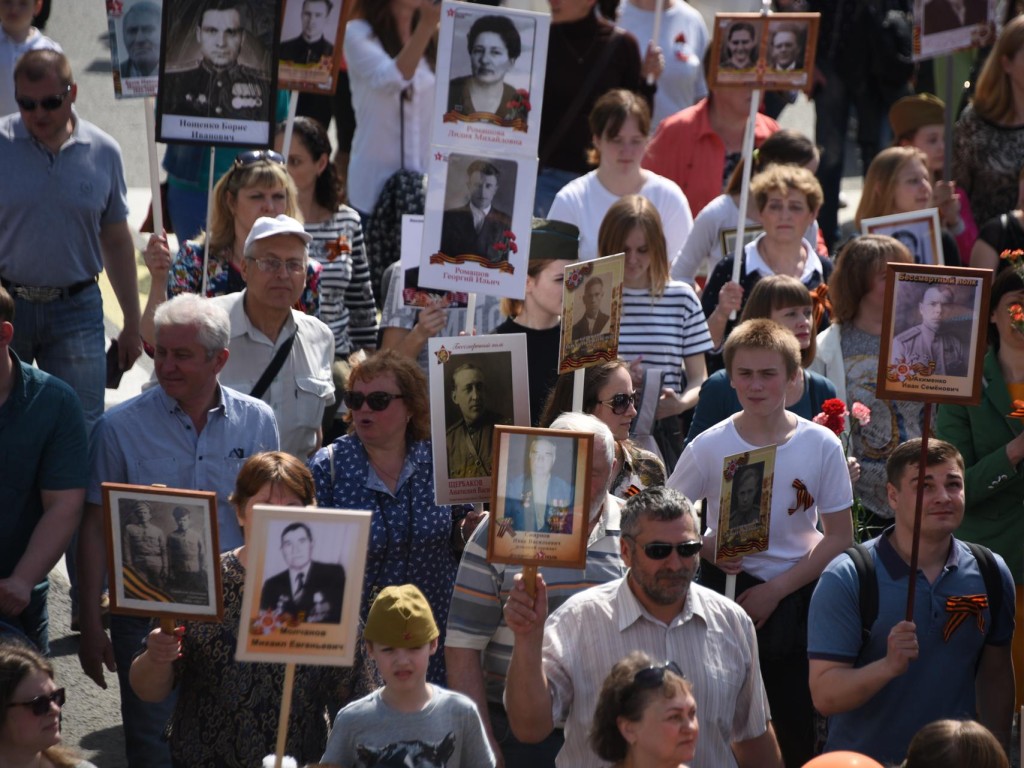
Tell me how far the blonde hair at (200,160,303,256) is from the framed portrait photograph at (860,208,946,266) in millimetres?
2858

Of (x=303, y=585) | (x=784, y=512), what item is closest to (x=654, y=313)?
(x=784, y=512)

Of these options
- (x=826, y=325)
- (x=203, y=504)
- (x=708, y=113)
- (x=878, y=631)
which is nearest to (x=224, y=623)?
(x=203, y=504)

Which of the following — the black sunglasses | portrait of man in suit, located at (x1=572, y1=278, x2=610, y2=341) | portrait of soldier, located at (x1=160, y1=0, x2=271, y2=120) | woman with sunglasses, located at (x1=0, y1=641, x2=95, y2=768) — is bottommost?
woman with sunglasses, located at (x1=0, y1=641, x2=95, y2=768)

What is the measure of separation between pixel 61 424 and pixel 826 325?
3.71 m

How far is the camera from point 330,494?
18.6ft

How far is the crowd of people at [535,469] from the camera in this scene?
464 centimetres

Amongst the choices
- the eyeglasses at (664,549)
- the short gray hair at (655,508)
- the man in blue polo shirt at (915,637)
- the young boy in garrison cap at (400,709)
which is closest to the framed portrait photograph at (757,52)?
the man in blue polo shirt at (915,637)

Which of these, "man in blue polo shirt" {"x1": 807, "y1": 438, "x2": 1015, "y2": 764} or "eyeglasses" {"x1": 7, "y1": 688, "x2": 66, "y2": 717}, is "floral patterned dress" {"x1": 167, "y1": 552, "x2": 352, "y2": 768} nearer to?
"eyeglasses" {"x1": 7, "y1": 688, "x2": 66, "y2": 717}

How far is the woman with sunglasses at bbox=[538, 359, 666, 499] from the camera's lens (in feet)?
20.0

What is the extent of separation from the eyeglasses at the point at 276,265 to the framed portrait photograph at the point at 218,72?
64 centimetres

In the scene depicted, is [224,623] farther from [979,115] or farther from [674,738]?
[979,115]

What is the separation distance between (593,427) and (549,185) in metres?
4.53

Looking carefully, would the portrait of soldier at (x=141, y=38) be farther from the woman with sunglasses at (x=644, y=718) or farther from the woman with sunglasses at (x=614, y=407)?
the woman with sunglasses at (x=644, y=718)

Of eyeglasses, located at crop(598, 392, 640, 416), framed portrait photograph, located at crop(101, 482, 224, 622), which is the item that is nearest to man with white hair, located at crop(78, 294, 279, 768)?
framed portrait photograph, located at crop(101, 482, 224, 622)
